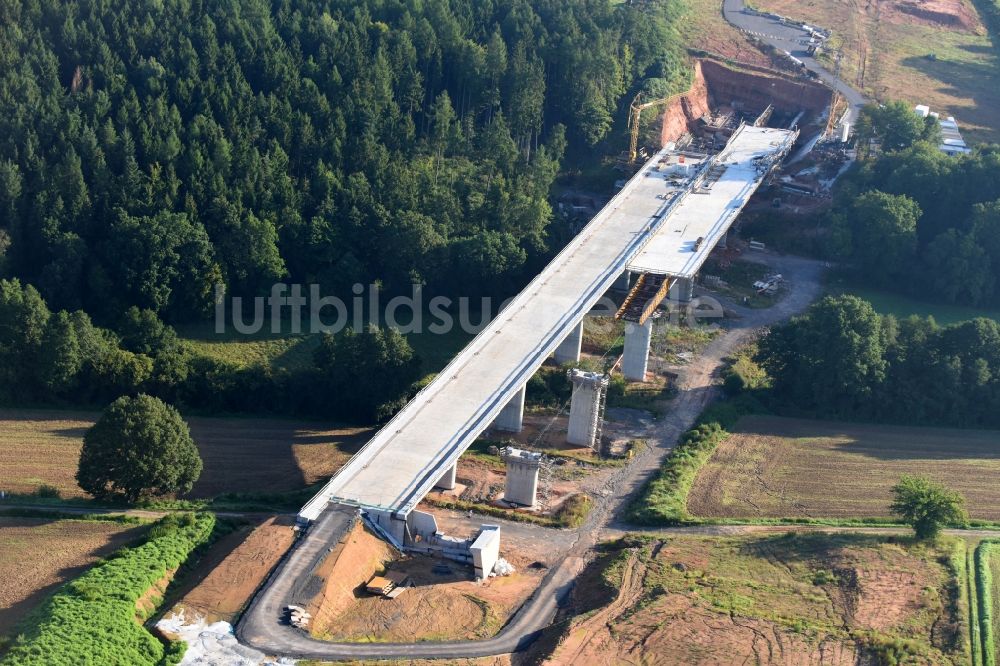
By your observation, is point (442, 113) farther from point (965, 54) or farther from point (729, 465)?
point (965, 54)

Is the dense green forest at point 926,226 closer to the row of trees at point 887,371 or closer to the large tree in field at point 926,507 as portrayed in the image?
the row of trees at point 887,371

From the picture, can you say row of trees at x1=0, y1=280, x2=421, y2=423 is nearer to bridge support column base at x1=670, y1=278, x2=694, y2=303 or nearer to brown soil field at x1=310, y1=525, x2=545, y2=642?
brown soil field at x1=310, y1=525, x2=545, y2=642

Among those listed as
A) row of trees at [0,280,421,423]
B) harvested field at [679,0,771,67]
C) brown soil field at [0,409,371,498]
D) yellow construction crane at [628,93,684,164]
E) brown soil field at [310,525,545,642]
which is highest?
harvested field at [679,0,771,67]

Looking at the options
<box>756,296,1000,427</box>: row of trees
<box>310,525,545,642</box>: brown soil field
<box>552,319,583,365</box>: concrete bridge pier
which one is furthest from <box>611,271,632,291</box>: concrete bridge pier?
<box>310,525,545,642</box>: brown soil field

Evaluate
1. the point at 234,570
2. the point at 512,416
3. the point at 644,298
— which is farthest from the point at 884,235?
the point at 234,570

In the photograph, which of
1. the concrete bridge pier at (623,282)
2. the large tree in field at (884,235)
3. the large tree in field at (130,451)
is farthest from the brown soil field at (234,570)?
the large tree in field at (884,235)

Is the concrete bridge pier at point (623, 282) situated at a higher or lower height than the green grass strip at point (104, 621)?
higher

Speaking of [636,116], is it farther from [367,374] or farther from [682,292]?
[367,374]
